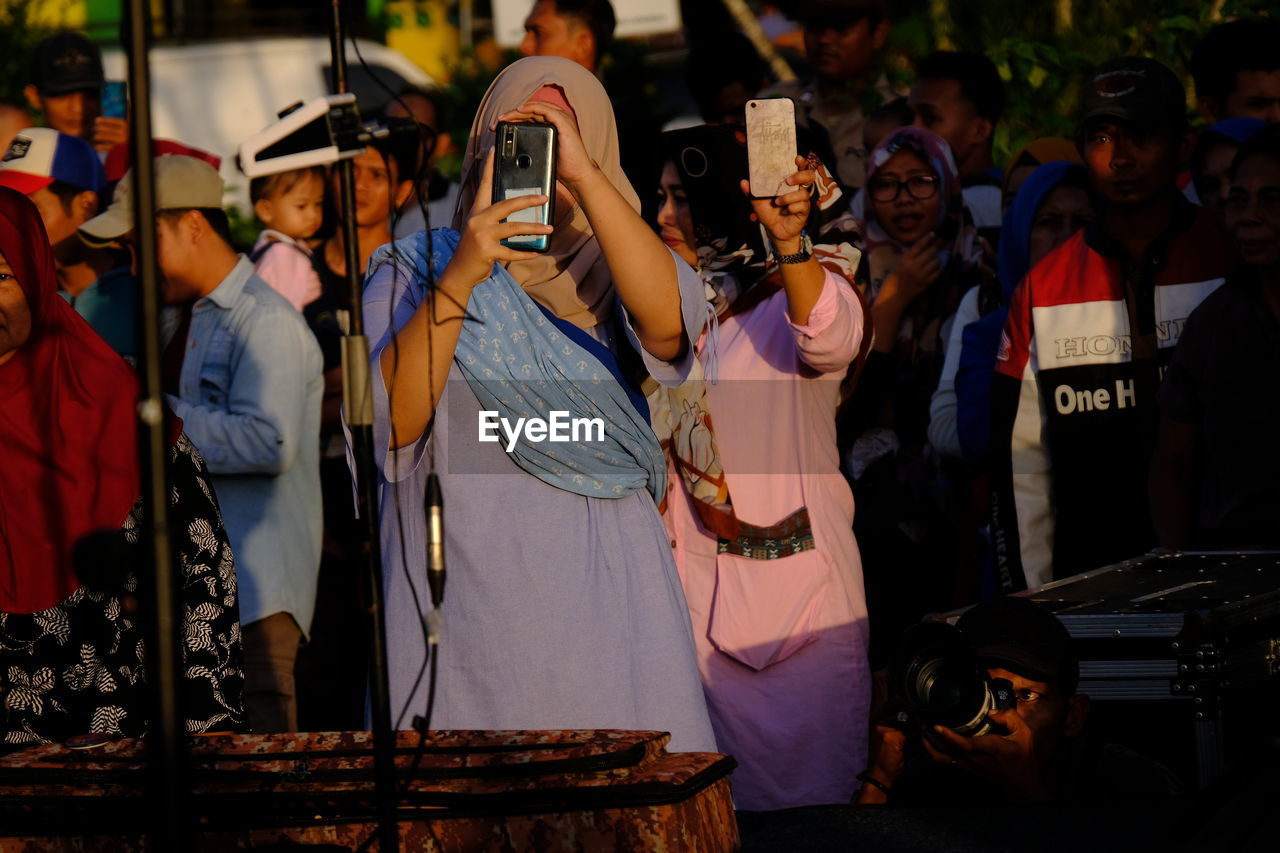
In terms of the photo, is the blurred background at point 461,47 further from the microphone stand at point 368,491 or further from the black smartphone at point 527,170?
the microphone stand at point 368,491

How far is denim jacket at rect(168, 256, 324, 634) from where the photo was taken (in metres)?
4.99

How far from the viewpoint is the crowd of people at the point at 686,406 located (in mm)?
3166

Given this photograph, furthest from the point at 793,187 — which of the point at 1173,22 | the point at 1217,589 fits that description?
the point at 1173,22

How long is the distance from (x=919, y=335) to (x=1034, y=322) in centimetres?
83

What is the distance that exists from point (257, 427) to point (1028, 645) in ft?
8.23

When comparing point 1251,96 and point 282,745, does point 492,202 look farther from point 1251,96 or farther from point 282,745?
point 1251,96

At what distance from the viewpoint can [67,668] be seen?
11.1 ft

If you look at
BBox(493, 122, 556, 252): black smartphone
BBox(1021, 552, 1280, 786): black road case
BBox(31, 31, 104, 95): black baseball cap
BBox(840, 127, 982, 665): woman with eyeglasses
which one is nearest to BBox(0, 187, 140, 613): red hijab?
BBox(493, 122, 556, 252): black smartphone

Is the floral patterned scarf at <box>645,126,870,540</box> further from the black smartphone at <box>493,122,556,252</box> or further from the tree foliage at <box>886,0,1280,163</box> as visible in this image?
the tree foliage at <box>886,0,1280,163</box>

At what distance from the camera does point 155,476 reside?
6.72 ft

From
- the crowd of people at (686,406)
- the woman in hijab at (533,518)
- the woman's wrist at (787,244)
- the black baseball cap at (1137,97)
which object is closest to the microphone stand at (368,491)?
the crowd of people at (686,406)

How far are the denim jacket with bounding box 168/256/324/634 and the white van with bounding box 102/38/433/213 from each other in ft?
42.0

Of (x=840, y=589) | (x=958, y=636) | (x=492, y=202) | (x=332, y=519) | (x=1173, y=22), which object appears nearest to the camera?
(x=492, y=202)

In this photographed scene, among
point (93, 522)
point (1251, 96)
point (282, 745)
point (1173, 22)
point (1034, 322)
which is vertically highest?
point (1173, 22)
